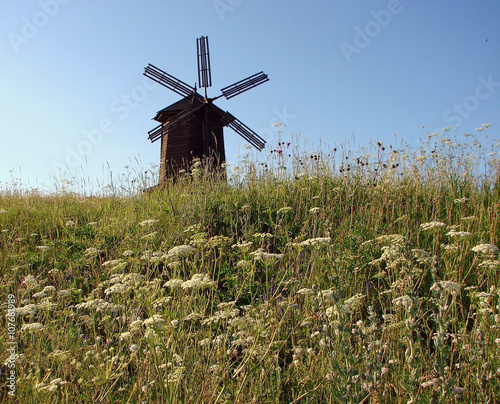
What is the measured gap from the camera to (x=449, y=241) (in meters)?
3.96

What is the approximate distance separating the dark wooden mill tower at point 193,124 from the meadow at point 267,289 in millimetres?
7617

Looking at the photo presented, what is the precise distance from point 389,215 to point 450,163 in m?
1.90

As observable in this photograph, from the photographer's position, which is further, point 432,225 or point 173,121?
point 173,121

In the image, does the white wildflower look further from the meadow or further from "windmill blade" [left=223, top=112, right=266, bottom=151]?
"windmill blade" [left=223, top=112, right=266, bottom=151]

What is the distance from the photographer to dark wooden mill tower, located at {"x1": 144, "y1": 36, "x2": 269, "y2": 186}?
603 inches

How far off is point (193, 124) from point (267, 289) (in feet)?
46.5

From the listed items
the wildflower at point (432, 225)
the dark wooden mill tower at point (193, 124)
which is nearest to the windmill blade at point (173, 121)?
the dark wooden mill tower at point (193, 124)

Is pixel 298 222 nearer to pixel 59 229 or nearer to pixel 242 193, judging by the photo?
pixel 242 193

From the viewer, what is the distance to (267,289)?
6.45 feet

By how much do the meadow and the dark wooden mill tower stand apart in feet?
25.0

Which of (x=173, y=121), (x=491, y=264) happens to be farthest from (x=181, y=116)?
(x=491, y=264)

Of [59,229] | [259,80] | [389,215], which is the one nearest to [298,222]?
[389,215]

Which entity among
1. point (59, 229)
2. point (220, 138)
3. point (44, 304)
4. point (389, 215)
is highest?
point (220, 138)

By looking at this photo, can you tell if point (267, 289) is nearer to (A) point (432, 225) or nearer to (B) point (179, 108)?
(A) point (432, 225)
